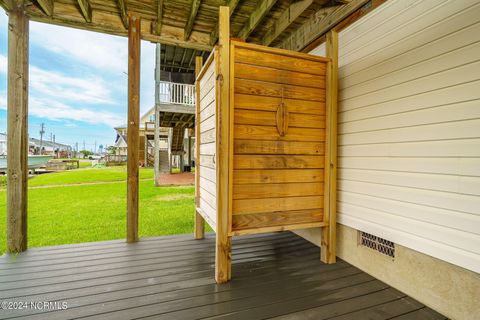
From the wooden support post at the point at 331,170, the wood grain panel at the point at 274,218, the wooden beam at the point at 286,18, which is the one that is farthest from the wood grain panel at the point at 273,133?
the wooden beam at the point at 286,18

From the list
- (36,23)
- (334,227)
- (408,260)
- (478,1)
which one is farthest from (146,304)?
(36,23)

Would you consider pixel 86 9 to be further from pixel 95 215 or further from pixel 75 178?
pixel 75 178

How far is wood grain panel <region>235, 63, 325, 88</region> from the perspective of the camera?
204 centimetres

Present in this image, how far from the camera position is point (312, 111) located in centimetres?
229

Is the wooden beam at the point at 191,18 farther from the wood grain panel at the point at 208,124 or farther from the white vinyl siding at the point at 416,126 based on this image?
the white vinyl siding at the point at 416,126

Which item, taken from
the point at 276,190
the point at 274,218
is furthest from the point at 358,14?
the point at 274,218

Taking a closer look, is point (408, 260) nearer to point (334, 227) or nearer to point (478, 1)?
point (334, 227)

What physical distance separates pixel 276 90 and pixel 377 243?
1651mm

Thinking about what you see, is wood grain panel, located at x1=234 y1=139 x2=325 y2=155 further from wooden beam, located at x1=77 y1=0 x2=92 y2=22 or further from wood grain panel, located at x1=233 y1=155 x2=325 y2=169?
wooden beam, located at x1=77 y1=0 x2=92 y2=22

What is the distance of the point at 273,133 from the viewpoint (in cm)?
213

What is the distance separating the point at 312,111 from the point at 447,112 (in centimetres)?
102

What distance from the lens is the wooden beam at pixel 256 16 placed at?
2628 millimetres

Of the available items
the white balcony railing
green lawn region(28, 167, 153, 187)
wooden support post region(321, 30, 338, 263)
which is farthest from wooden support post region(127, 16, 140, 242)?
green lawn region(28, 167, 153, 187)

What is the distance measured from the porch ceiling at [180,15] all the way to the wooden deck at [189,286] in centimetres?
261
